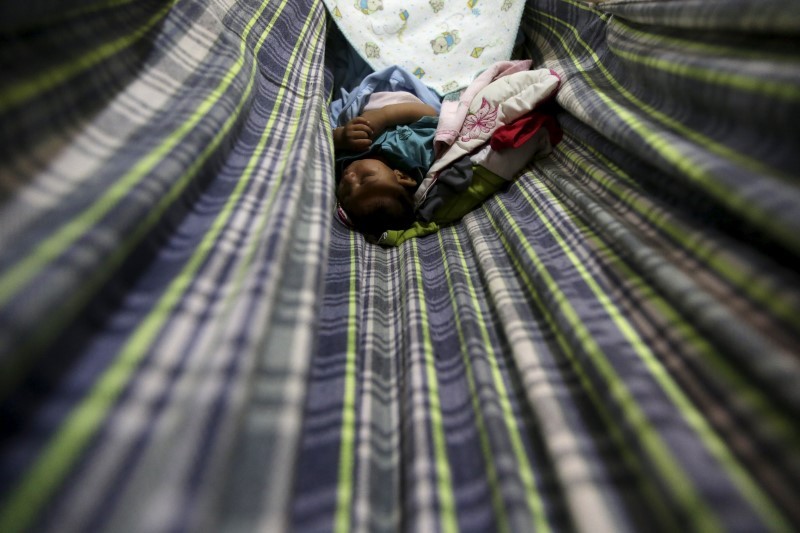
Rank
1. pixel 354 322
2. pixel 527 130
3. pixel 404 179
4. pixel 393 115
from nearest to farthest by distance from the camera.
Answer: pixel 354 322
pixel 527 130
pixel 404 179
pixel 393 115

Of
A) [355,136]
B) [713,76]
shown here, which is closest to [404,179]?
[355,136]

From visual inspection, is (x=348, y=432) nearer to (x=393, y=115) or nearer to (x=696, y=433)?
(x=696, y=433)

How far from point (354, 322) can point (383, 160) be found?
634 mm

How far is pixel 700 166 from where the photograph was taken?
1.43 ft

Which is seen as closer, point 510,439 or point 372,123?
point 510,439

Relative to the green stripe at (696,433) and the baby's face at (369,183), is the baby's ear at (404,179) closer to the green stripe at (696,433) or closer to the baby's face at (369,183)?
the baby's face at (369,183)

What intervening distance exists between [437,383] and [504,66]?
103 centimetres

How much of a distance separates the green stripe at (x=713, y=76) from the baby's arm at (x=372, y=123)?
1.99 feet

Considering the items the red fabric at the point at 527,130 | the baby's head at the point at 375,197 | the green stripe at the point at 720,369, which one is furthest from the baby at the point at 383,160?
the green stripe at the point at 720,369

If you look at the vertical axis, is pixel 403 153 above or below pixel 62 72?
above

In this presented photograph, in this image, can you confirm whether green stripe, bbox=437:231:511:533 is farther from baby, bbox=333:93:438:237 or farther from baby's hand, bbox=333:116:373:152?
baby's hand, bbox=333:116:373:152

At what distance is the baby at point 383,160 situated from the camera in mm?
1016

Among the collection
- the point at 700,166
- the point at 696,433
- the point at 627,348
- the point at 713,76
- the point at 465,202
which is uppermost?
the point at 465,202

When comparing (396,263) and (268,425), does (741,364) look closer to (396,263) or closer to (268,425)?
(268,425)
